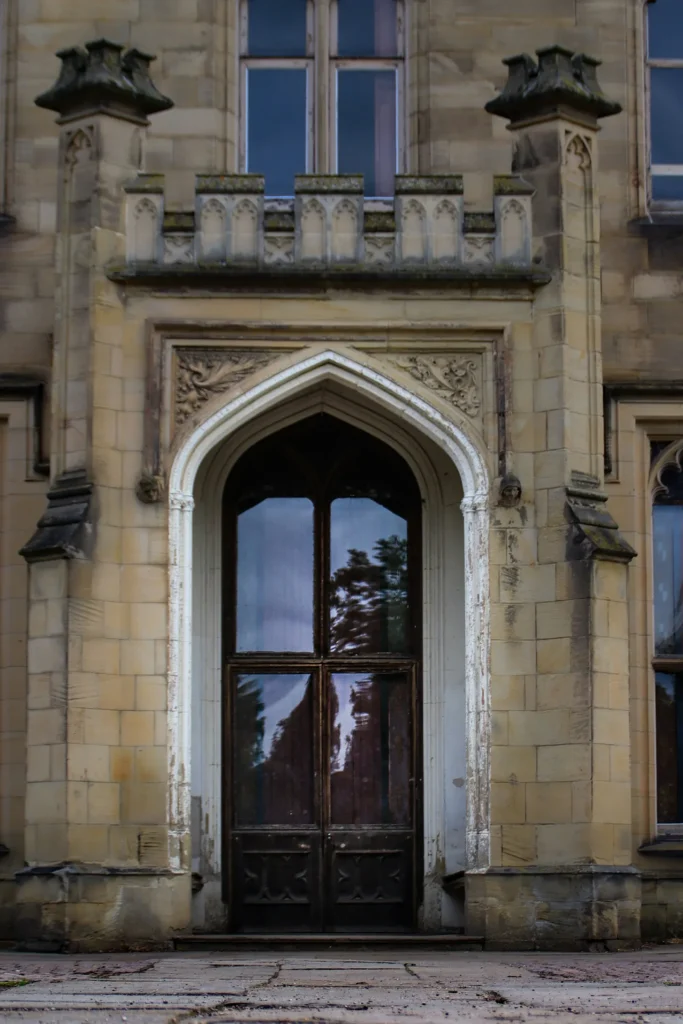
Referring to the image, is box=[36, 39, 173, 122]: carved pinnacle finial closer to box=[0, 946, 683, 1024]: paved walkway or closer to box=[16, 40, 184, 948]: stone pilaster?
box=[16, 40, 184, 948]: stone pilaster

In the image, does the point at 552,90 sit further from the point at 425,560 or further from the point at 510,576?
the point at 425,560

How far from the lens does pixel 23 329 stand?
15.6m

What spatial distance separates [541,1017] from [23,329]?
8268 millimetres

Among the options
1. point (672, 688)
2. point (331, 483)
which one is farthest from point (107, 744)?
point (672, 688)

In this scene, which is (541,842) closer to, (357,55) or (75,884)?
(75,884)

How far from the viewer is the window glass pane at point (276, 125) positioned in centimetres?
1639

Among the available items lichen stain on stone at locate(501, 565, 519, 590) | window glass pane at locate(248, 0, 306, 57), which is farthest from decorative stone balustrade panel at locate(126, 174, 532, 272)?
window glass pane at locate(248, 0, 306, 57)

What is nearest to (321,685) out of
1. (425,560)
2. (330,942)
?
(425,560)

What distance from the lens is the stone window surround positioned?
1638cm

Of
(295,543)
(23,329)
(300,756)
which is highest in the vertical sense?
(23,329)

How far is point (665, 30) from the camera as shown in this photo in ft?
54.5

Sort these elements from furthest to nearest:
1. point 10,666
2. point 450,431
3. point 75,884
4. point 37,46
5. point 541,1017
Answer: point 37,46
point 10,666
point 450,431
point 75,884
point 541,1017

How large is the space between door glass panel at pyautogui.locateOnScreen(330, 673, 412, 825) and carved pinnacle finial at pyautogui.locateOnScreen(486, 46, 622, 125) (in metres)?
4.33

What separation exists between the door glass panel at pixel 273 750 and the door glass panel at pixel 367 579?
520 millimetres
